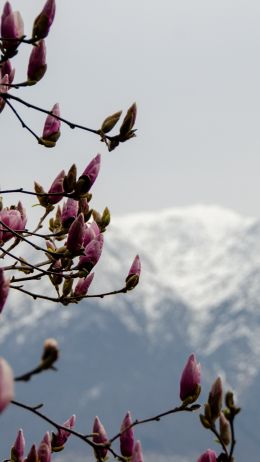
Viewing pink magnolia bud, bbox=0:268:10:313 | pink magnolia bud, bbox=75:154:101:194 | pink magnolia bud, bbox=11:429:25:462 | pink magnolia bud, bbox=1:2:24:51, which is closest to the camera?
pink magnolia bud, bbox=0:268:10:313

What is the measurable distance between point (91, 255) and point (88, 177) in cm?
55

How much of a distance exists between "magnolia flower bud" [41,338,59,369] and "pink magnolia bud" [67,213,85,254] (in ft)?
8.43

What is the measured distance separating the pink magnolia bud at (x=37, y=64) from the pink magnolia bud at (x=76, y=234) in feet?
3.21

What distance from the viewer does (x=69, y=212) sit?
253 inches

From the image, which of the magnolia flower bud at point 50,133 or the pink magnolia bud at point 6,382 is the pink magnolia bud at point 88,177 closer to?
the magnolia flower bud at point 50,133

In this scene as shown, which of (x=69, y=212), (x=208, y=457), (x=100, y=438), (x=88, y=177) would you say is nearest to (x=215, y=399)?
(x=208, y=457)

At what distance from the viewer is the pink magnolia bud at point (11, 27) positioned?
5312 mm

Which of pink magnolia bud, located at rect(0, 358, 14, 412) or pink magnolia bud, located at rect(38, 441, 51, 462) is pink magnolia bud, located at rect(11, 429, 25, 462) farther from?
pink magnolia bud, located at rect(0, 358, 14, 412)

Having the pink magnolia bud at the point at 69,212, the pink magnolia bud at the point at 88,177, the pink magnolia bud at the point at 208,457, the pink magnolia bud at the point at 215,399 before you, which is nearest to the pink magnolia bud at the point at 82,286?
the pink magnolia bud at the point at 69,212

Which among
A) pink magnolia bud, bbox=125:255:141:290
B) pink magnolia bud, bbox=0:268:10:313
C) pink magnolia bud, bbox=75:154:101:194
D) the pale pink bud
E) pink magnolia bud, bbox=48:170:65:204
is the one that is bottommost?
pink magnolia bud, bbox=0:268:10:313

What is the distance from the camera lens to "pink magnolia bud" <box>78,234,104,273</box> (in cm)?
593

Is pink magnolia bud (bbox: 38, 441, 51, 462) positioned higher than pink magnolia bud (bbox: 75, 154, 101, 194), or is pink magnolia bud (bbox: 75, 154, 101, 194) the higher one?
pink magnolia bud (bbox: 75, 154, 101, 194)

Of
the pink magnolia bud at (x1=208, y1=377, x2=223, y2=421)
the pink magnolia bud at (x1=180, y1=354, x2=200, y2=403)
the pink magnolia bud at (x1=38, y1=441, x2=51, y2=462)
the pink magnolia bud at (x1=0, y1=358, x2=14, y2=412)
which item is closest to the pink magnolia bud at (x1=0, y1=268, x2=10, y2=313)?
the pink magnolia bud at (x1=0, y1=358, x2=14, y2=412)

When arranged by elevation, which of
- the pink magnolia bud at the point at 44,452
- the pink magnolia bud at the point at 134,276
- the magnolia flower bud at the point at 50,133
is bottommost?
the pink magnolia bud at the point at 44,452
